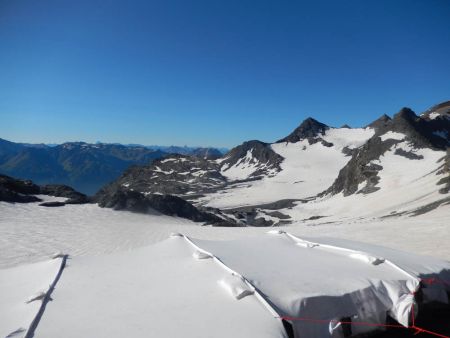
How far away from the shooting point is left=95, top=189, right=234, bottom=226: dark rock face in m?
35.8

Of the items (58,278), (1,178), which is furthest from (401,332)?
(1,178)

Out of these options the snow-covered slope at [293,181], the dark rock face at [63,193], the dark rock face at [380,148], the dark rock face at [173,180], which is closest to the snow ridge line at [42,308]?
the dark rock face at [63,193]

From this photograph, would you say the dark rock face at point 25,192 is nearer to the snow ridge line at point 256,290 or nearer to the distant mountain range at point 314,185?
the distant mountain range at point 314,185

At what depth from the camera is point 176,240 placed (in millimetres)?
12125

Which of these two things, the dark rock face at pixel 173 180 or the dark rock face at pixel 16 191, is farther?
the dark rock face at pixel 173 180

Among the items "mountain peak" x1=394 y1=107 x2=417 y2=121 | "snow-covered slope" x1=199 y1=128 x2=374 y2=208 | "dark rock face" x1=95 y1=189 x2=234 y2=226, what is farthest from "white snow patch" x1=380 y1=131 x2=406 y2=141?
"dark rock face" x1=95 y1=189 x2=234 y2=226

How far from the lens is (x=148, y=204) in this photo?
1491 inches

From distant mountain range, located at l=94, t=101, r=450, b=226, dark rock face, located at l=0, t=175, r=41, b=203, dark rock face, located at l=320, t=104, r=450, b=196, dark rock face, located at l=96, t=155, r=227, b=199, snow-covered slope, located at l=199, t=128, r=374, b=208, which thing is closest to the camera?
dark rock face, located at l=0, t=175, r=41, b=203

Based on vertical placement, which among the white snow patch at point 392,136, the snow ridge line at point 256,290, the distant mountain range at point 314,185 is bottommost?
the snow ridge line at point 256,290

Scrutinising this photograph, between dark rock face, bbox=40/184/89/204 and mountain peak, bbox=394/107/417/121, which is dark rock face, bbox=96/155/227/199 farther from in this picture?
dark rock face, bbox=40/184/89/204

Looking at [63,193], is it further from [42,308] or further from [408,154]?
[408,154]

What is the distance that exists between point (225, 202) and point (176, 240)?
11329cm

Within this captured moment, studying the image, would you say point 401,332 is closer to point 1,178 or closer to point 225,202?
point 1,178

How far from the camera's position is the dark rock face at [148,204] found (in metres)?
35.8
